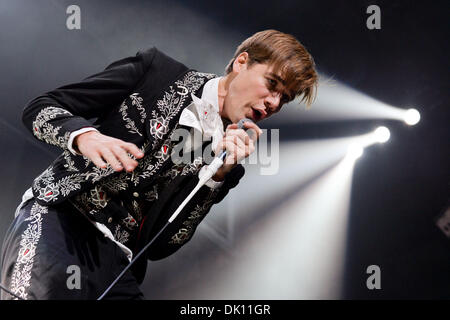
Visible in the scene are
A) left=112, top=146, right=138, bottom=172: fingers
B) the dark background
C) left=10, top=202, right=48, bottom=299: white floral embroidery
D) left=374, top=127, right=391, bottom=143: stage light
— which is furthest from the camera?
left=374, top=127, right=391, bottom=143: stage light

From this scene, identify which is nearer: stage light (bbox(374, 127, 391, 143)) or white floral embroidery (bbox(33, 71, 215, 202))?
white floral embroidery (bbox(33, 71, 215, 202))

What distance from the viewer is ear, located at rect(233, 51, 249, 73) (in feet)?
4.85

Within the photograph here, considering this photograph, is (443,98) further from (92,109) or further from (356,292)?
(92,109)

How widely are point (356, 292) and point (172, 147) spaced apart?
226 cm

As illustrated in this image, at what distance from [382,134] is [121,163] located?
7.93 ft

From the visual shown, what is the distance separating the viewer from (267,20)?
2.61 metres

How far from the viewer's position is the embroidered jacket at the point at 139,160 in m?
1.14

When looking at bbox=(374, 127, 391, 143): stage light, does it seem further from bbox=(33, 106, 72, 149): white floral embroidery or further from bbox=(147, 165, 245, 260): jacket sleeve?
bbox=(33, 106, 72, 149): white floral embroidery

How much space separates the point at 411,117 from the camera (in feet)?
9.71

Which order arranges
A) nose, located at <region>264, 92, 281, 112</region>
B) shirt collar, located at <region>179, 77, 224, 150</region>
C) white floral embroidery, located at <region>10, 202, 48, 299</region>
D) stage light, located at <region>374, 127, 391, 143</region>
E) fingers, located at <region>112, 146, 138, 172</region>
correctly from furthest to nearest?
stage light, located at <region>374, 127, 391, 143</region> → nose, located at <region>264, 92, 281, 112</region> → shirt collar, located at <region>179, 77, 224, 150</region> → white floral embroidery, located at <region>10, 202, 48, 299</region> → fingers, located at <region>112, 146, 138, 172</region>

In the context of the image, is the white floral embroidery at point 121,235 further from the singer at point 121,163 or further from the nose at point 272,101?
the nose at point 272,101

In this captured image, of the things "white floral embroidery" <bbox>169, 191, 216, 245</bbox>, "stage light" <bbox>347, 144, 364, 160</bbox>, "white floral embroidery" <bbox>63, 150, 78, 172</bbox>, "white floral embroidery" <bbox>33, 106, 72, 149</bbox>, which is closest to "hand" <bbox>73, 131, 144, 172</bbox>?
"white floral embroidery" <bbox>33, 106, 72, 149</bbox>

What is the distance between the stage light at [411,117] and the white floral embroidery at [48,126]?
2.47 meters

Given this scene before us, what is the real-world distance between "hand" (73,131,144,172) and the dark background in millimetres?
1550
